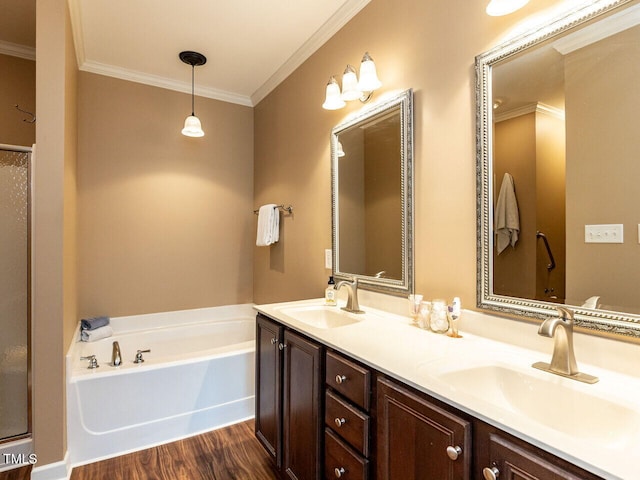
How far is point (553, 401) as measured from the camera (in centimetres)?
93

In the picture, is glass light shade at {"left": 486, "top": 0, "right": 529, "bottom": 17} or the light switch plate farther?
glass light shade at {"left": 486, "top": 0, "right": 529, "bottom": 17}

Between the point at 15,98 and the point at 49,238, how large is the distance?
62.8 inches

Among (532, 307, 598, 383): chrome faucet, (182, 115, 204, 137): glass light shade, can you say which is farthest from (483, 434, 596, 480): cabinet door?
(182, 115, 204, 137): glass light shade

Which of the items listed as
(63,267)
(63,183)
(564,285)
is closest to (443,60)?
(564,285)

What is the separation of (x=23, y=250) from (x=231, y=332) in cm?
175

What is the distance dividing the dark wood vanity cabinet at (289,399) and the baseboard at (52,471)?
1016 millimetres

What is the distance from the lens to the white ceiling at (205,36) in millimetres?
2066

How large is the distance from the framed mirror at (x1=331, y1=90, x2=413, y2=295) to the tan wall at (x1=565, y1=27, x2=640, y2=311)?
67 centimetres

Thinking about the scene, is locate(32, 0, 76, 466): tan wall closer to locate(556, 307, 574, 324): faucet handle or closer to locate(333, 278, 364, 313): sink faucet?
locate(333, 278, 364, 313): sink faucet

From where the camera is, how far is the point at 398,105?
1.71 metres

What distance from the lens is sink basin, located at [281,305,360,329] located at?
1.84 m

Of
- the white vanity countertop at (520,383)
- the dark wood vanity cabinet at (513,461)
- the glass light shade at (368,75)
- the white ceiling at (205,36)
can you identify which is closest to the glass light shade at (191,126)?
the white ceiling at (205,36)

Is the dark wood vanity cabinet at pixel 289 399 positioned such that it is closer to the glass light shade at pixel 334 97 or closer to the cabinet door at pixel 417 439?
the cabinet door at pixel 417 439

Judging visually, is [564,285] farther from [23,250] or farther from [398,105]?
[23,250]
